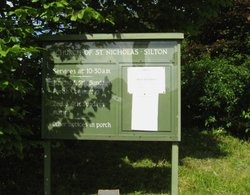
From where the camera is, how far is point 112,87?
689cm

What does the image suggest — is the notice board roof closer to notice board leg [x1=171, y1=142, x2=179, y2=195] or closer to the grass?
notice board leg [x1=171, y1=142, x2=179, y2=195]

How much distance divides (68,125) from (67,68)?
2.52 feet

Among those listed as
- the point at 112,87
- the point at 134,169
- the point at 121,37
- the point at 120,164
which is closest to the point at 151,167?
the point at 134,169

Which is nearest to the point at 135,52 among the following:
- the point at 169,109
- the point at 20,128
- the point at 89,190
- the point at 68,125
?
the point at 169,109

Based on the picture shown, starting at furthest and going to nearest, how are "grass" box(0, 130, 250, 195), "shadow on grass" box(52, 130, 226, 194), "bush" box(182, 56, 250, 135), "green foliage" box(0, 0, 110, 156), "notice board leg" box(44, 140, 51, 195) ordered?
"bush" box(182, 56, 250, 135), "shadow on grass" box(52, 130, 226, 194), "grass" box(0, 130, 250, 195), "notice board leg" box(44, 140, 51, 195), "green foliage" box(0, 0, 110, 156)

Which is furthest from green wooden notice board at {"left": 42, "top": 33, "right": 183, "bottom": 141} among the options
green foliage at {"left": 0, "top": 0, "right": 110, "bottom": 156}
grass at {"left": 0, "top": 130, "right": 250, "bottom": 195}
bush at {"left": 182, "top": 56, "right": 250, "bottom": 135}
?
bush at {"left": 182, "top": 56, "right": 250, "bottom": 135}

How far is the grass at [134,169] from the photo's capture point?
25.7 feet

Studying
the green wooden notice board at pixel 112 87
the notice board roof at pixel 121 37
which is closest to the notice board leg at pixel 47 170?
the green wooden notice board at pixel 112 87

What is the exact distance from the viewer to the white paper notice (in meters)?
6.77

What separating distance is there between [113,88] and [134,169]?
235 centimetres

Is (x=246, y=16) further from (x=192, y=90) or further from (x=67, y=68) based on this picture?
(x=67, y=68)

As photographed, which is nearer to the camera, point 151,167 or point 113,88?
point 113,88

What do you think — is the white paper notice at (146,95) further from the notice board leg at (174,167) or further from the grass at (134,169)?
the grass at (134,169)

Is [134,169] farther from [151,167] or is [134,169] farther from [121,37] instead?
[121,37]
